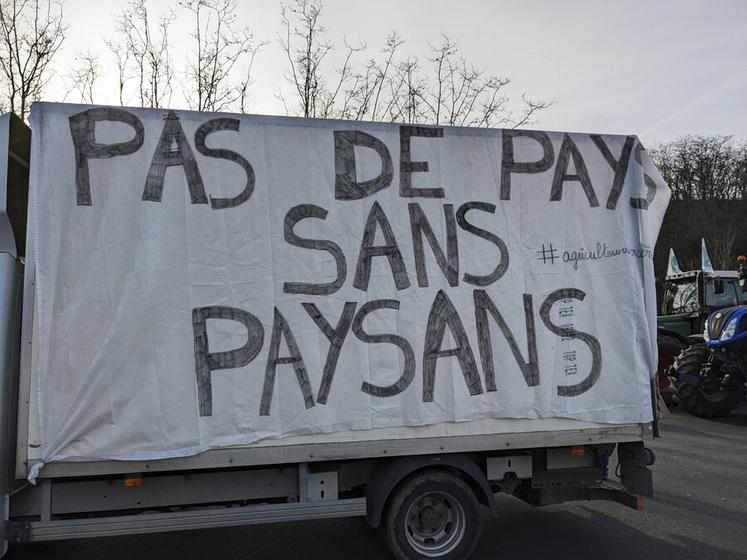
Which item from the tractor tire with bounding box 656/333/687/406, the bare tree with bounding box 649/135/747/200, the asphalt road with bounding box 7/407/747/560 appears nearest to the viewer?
the asphalt road with bounding box 7/407/747/560

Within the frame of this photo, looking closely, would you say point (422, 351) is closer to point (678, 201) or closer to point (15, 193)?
point (15, 193)

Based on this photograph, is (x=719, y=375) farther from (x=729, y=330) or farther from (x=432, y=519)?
(x=432, y=519)

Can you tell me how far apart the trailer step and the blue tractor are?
8991 millimetres

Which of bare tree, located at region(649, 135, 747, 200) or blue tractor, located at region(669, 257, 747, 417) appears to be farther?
bare tree, located at region(649, 135, 747, 200)

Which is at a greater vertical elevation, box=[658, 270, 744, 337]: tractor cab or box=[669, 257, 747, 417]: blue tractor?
box=[658, 270, 744, 337]: tractor cab

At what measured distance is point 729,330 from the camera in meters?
11.6

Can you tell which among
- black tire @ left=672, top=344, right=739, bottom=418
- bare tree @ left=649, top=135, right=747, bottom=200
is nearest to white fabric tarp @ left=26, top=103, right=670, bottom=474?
black tire @ left=672, top=344, right=739, bottom=418

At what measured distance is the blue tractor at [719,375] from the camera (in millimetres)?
11477

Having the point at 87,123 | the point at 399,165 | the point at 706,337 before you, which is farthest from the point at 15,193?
the point at 706,337

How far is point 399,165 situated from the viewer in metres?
4.75

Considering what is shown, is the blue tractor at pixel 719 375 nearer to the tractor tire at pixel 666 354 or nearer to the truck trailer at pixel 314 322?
the tractor tire at pixel 666 354

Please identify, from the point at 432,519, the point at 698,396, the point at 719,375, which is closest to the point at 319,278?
the point at 432,519

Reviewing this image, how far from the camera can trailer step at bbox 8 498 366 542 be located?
4.10 metres

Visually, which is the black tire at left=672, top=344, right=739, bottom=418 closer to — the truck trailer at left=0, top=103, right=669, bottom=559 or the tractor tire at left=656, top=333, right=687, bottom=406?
the tractor tire at left=656, top=333, right=687, bottom=406
